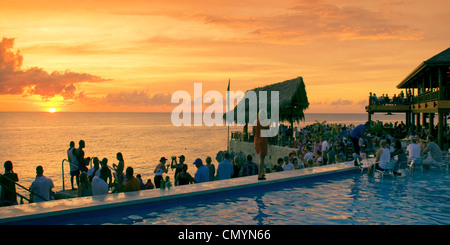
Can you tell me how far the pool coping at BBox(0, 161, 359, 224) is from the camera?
654cm

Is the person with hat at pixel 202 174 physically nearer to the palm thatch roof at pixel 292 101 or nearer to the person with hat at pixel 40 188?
the person with hat at pixel 40 188

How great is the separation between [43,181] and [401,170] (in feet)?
36.4

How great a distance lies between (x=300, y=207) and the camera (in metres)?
8.09

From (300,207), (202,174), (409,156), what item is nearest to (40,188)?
(202,174)

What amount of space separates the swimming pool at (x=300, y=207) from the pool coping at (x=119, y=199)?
0.11m

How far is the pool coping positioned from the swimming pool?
0.35ft

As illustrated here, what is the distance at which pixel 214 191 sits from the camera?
28.7 feet

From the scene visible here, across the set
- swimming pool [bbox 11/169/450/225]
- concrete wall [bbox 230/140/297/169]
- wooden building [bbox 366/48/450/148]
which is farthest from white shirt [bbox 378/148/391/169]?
concrete wall [bbox 230/140/297/169]

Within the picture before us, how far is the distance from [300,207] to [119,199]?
378 centimetres

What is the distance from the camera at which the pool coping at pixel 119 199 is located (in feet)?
21.4

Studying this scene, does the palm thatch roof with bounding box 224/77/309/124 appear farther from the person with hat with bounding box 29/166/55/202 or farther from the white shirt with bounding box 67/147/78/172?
the person with hat with bounding box 29/166/55/202

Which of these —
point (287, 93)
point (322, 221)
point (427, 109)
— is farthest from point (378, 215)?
point (287, 93)

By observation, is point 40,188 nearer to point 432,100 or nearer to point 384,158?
point 384,158
